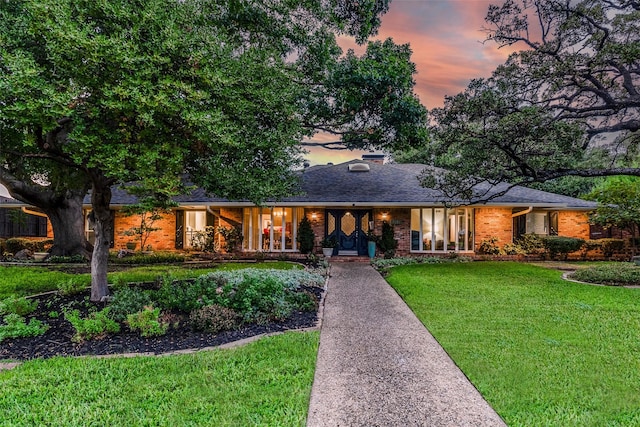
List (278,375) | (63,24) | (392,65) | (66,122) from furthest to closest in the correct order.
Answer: (392,65) < (66,122) < (63,24) < (278,375)

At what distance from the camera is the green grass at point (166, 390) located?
2.79 m

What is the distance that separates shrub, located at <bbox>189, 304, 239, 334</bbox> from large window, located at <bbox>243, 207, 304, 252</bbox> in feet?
32.8

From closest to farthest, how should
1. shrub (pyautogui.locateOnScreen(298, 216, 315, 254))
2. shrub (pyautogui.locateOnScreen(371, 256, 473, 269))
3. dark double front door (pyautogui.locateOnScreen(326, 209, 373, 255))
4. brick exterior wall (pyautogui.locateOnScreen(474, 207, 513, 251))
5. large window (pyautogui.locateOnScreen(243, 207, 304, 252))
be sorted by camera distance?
shrub (pyautogui.locateOnScreen(371, 256, 473, 269))
shrub (pyautogui.locateOnScreen(298, 216, 315, 254))
brick exterior wall (pyautogui.locateOnScreen(474, 207, 513, 251))
dark double front door (pyautogui.locateOnScreen(326, 209, 373, 255))
large window (pyautogui.locateOnScreen(243, 207, 304, 252))

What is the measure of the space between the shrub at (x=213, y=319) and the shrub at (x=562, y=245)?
1404cm

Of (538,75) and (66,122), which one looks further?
(538,75)

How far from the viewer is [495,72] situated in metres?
10.8

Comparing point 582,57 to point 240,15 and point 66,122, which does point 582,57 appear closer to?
point 240,15

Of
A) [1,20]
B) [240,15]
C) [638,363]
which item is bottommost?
[638,363]

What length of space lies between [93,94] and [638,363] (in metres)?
7.72

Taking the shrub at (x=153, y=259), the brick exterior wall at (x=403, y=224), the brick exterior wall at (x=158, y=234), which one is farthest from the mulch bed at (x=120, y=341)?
the brick exterior wall at (x=158, y=234)

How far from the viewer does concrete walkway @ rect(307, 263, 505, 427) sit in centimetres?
285

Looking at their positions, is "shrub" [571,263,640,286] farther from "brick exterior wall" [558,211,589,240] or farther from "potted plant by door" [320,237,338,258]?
"potted plant by door" [320,237,338,258]

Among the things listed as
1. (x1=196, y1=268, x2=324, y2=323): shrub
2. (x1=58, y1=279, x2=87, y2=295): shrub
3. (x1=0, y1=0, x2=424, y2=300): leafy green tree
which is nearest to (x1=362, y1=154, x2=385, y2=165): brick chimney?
(x1=0, y1=0, x2=424, y2=300): leafy green tree

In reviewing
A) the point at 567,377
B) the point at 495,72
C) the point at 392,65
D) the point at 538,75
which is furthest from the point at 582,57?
the point at 567,377
